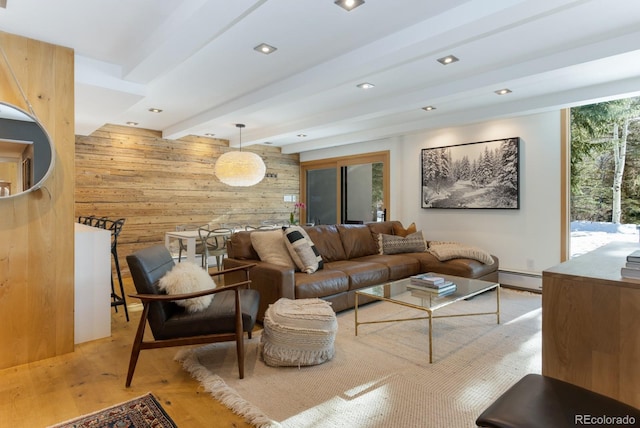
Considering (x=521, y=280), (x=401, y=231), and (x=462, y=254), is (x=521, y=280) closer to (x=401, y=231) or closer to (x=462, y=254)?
(x=462, y=254)

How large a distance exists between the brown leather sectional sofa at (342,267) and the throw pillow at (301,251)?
A: 85mm

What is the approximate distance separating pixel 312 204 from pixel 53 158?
5710mm

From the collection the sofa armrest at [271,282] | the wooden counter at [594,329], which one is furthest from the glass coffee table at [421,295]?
the wooden counter at [594,329]

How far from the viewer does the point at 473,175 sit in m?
5.21

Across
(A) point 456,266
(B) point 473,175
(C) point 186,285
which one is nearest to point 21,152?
(C) point 186,285

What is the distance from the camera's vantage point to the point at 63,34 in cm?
265

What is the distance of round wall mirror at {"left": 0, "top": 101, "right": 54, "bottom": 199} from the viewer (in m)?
2.50

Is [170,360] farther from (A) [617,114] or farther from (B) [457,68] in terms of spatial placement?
(A) [617,114]

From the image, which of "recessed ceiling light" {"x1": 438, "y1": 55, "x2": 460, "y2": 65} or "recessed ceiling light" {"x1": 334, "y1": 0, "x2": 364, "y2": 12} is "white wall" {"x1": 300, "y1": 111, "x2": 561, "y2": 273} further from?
"recessed ceiling light" {"x1": 334, "y1": 0, "x2": 364, "y2": 12}

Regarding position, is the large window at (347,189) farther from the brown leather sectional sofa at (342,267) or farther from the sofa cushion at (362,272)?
the sofa cushion at (362,272)

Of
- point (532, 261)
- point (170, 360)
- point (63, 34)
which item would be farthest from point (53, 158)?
point (532, 261)

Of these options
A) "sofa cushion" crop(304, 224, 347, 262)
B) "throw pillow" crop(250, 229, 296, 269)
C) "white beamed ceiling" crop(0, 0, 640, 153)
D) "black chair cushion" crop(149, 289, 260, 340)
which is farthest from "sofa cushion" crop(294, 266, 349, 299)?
"white beamed ceiling" crop(0, 0, 640, 153)

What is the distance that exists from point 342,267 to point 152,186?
386 cm

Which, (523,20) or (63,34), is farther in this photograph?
(63,34)
